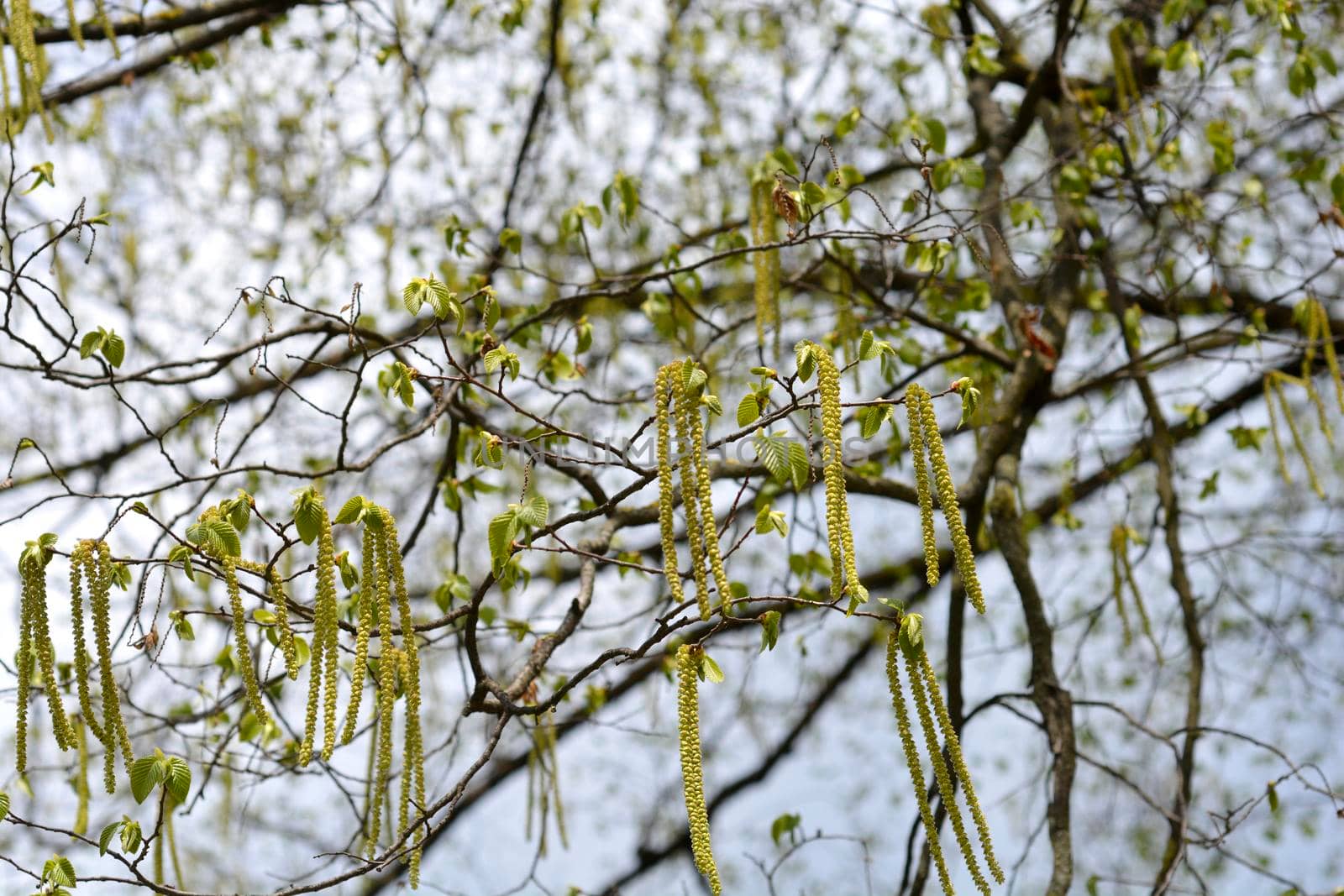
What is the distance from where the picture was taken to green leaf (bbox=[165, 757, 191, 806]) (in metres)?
2.63

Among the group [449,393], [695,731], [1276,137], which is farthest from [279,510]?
[1276,137]

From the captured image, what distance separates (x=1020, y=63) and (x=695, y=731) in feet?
15.9

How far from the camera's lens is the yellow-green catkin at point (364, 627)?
7.49ft

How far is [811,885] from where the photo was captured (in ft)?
28.5

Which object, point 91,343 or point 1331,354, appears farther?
point 1331,354

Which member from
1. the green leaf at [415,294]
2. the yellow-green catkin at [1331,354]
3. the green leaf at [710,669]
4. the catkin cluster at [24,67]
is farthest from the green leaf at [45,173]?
the yellow-green catkin at [1331,354]

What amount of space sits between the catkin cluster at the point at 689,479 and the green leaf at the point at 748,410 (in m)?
0.33

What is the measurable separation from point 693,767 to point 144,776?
1.24 meters

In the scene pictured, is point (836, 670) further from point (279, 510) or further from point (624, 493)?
point (624, 493)

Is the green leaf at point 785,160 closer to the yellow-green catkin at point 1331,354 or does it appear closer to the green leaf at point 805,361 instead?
the green leaf at point 805,361

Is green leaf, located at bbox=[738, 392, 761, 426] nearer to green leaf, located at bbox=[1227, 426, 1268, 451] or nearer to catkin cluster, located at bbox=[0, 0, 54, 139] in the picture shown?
catkin cluster, located at bbox=[0, 0, 54, 139]

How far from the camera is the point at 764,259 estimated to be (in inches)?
151

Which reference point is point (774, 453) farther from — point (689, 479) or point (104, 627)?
point (104, 627)

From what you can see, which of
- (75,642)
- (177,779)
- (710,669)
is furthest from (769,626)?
(75,642)
